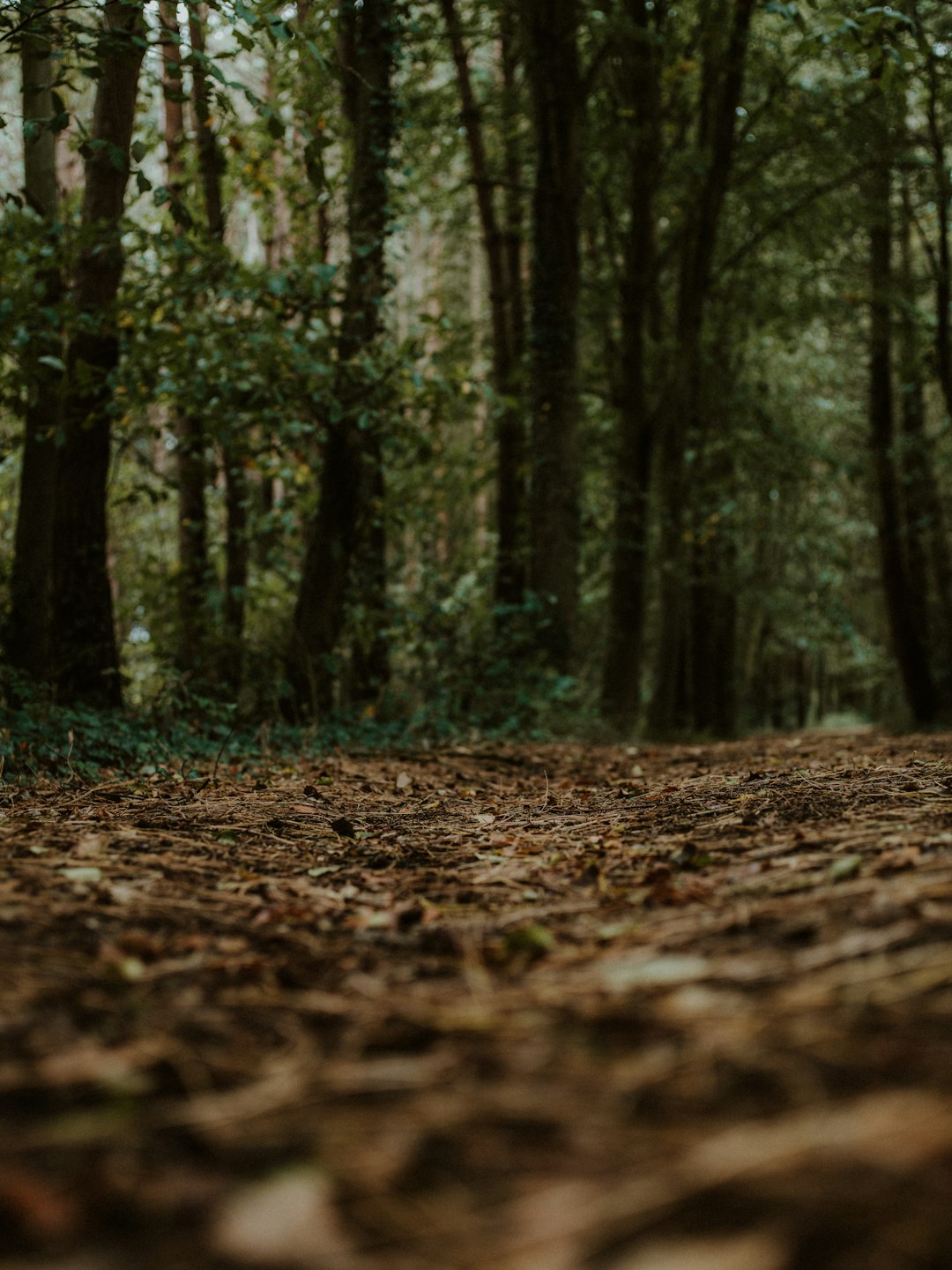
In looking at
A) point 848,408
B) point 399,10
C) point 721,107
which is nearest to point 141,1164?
point 399,10

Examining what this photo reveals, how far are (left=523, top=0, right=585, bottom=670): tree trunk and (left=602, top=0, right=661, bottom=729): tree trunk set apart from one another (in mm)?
1629

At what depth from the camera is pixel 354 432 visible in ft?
27.0

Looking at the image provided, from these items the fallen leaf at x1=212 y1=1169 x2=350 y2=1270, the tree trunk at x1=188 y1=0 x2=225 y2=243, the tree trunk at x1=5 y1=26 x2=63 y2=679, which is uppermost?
the tree trunk at x1=188 y1=0 x2=225 y2=243

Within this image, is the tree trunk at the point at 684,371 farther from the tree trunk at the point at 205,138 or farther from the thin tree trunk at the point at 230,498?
the tree trunk at the point at 205,138

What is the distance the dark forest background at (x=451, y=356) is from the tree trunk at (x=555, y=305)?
1.3 inches

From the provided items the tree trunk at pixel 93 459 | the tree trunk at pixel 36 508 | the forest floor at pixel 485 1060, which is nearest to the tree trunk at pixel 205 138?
the tree trunk at pixel 93 459

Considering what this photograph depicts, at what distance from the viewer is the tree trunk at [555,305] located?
388 inches

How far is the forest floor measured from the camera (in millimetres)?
957

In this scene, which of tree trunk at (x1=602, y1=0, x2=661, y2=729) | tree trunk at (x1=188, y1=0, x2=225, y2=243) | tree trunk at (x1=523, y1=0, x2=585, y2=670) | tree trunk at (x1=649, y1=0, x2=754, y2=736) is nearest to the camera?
tree trunk at (x1=188, y1=0, x2=225, y2=243)

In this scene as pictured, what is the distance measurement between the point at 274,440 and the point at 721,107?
653cm

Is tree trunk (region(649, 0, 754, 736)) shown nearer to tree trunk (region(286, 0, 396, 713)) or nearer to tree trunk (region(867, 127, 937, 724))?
tree trunk (region(867, 127, 937, 724))

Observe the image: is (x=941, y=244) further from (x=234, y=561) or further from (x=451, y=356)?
(x=234, y=561)

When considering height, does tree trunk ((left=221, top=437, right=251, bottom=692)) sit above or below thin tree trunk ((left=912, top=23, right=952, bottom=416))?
below

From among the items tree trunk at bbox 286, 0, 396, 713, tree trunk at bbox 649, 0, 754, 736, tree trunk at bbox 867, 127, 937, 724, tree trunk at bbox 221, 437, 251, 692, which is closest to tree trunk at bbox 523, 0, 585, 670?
tree trunk at bbox 286, 0, 396, 713
